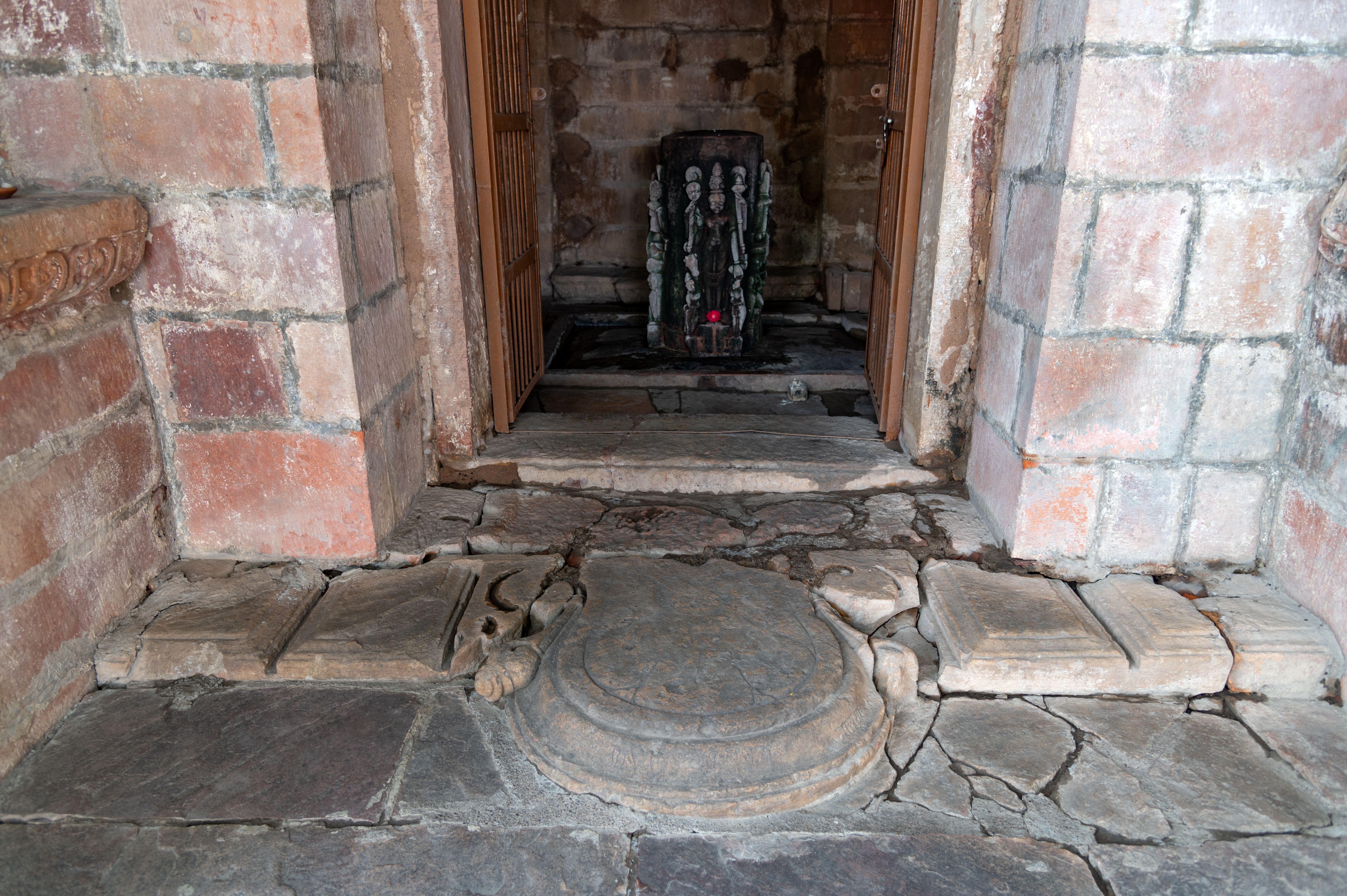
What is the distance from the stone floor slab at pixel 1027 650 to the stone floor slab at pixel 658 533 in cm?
74

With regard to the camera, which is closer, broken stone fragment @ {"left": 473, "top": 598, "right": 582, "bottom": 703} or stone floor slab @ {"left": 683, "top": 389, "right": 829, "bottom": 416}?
broken stone fragment @ {"left": 473, "top": 598, "right": 582, "bottom": 703}

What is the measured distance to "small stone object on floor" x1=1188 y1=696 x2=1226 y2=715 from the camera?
2.03 meters

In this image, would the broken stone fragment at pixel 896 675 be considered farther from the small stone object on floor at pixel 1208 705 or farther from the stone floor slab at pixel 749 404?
the stone floor slab at pixel 749 404

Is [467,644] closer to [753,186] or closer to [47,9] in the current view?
[47,9]

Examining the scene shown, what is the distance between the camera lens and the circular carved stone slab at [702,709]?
5.80 ft

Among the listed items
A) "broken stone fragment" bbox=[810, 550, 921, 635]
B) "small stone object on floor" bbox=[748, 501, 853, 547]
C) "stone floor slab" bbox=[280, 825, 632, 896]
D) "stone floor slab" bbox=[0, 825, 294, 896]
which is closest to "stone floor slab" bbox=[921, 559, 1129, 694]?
"broken stone fragment" bbox=[810, 550, 921, 635]

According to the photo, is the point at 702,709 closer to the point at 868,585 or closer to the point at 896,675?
the point at 896,675

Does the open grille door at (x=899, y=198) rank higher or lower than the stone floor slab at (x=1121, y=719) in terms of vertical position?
higher

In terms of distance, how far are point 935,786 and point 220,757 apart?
1578 mm

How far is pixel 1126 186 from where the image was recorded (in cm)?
214

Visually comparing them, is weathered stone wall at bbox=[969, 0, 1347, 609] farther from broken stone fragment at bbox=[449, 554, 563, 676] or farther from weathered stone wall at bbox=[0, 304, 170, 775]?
weathered stone wall at bbox=[0, 304, 170, 775]

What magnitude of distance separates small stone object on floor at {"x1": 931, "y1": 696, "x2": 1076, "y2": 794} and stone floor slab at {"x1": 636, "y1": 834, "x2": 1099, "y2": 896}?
7.8 inches

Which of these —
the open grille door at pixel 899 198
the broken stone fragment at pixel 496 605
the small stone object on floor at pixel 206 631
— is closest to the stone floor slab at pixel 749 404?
the open grille door at pixel 899 198

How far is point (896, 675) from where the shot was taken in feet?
6.83
